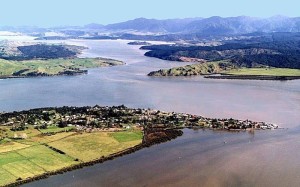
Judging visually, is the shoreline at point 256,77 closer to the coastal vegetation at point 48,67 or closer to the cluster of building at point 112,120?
the coastal vegetation at point 48,67

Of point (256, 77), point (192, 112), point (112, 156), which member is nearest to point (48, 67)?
point (256, 77)

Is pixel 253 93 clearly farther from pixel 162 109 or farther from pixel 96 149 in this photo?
pixel 96 149

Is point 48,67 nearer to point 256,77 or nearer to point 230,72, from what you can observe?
point 230,72

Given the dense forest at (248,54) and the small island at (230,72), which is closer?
the small island at (230,72)

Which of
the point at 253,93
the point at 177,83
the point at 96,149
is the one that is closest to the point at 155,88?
the point at 177,83

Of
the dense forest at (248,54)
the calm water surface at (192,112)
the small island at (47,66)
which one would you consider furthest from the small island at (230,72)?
the small island at (47,66)
